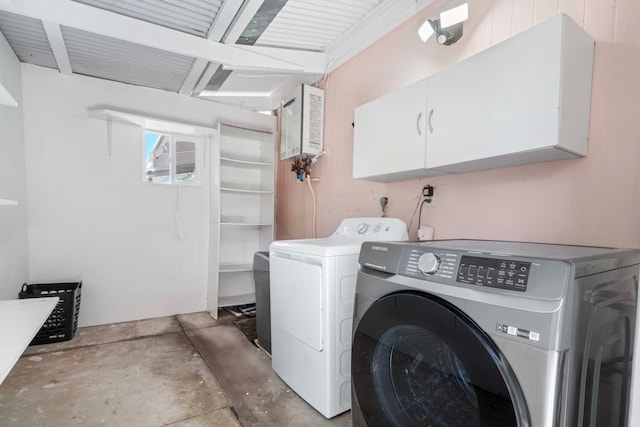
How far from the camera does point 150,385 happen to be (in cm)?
198

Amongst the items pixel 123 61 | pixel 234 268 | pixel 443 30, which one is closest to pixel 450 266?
pixel 443 30

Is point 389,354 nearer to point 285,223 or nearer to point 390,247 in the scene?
point 390,247

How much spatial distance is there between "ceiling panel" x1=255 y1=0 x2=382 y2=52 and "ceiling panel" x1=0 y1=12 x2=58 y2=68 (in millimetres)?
1601

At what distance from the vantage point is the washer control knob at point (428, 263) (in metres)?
0.94

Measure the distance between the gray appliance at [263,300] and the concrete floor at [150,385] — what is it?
0.38 ft

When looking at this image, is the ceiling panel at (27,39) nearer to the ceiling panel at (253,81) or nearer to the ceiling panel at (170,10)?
the ceiling panel at (170,10)

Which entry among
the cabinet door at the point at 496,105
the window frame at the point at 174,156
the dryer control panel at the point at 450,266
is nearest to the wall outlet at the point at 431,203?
the cabinet door at the point at 496,105

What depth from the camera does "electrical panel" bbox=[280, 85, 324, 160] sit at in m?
2.79

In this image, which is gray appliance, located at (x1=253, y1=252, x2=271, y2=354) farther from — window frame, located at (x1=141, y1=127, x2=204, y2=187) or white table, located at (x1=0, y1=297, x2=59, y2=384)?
window frame, located at (x1=141, y1=127, x2=204, y2=187)

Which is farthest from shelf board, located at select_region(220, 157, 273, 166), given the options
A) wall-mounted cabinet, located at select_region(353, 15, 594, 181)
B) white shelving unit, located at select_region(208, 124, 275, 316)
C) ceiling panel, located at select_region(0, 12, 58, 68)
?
wall-mounted cabinet, located at select_region(353, 15, 594, 181)

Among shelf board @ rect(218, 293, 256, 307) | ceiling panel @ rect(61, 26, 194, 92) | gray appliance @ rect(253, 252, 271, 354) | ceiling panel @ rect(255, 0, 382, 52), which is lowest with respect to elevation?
shelf board @ rect(218, 293, 256, 307)

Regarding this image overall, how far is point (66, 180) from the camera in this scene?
2859 mm

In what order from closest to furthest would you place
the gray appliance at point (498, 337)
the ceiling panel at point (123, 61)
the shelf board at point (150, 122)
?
the gray appliance at point (498, 337) < the ceiling panel at point (123, 61) < the shelf board at point (150, 122)

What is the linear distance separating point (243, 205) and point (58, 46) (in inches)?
84.3
